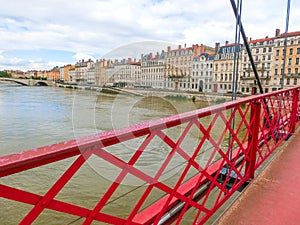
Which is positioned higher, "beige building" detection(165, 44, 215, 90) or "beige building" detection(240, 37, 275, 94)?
"beige building" detection(240, 37, 275, 94)

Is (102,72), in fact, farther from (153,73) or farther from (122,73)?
(153,73)

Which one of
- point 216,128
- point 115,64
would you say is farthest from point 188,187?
point 216,128

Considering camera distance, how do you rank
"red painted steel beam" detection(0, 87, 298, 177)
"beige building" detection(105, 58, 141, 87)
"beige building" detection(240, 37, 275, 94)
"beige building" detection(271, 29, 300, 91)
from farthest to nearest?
"beige building" detection(240, 37, 275, 94), "beige building" detection(271, 29, 300, 91), "beige building" detection(105, 58, 141, 87), "red painted steel beam" detection(0, 87, 298, 177)

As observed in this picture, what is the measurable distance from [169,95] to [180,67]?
343 mm

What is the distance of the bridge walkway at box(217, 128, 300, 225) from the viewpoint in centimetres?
129

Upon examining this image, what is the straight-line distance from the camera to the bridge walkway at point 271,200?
4.23ft

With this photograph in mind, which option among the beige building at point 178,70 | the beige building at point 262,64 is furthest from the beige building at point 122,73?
the beige building at point 262,64

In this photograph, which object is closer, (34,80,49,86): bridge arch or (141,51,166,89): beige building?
(141,51,166,89): beige building

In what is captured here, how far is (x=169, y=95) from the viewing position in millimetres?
2506

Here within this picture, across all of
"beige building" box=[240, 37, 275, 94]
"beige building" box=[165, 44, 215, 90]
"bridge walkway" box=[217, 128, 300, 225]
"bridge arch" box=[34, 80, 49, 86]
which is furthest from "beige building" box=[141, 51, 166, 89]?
"bridge arch" box=[34, 80, 49, 86]

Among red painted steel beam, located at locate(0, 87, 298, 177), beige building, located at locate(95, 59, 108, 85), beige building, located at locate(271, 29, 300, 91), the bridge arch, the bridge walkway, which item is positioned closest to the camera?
red painted steel beam, located at locate(0, 87, 298, 177)

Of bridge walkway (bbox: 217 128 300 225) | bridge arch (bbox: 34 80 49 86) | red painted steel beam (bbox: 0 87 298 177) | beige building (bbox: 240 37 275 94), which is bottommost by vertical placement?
bridge walkway (bbox: 217 128 300 225)

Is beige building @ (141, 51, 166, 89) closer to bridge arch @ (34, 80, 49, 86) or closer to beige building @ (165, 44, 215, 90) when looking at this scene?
beige building @ (165, 44, 215, 90)

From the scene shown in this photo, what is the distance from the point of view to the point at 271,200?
1483mm
